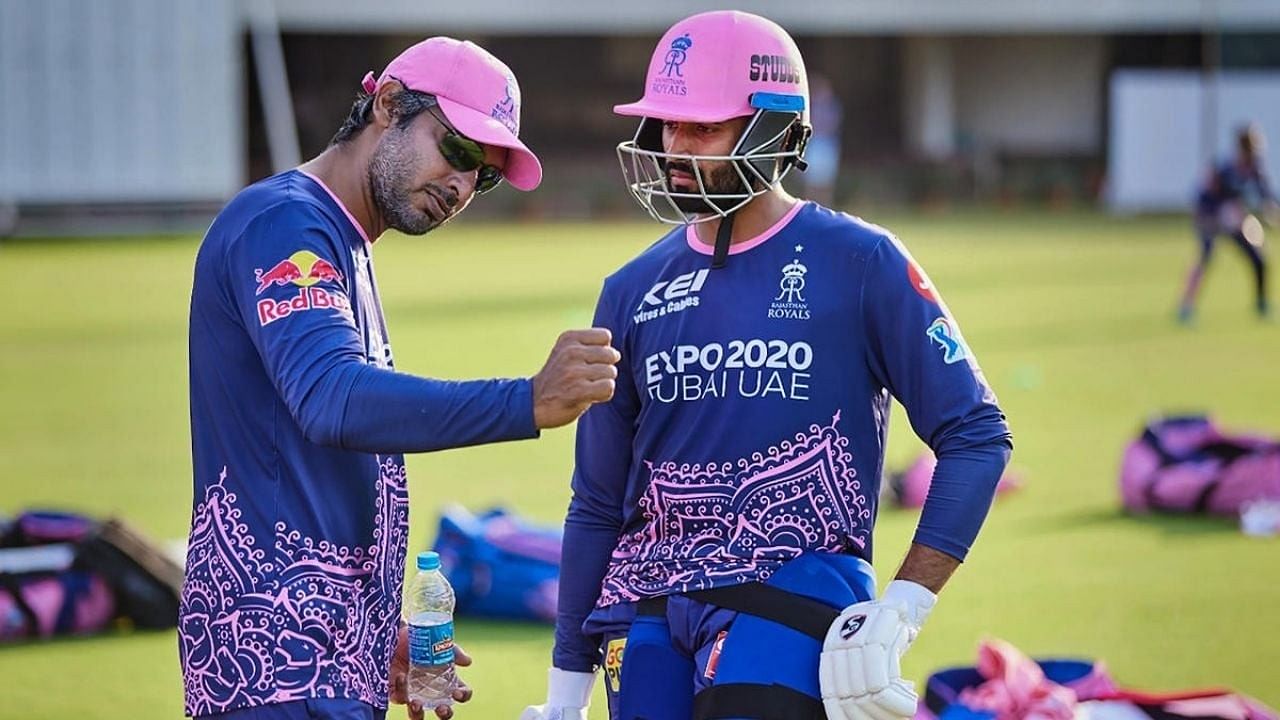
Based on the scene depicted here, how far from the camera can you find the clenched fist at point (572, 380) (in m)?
3.62

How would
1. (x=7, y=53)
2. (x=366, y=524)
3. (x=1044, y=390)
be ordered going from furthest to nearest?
(x=7, y=53) < (x=1044, y=390) < (x=366, y=524)

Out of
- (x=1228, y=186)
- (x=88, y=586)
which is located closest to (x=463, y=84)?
(x=88, y=586)

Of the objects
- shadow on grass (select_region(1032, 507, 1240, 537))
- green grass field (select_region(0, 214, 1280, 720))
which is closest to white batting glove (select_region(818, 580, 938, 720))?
green grass field (select_region(0, 214, 1280, 720))

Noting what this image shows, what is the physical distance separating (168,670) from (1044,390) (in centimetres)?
921

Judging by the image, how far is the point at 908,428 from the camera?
45.5 ft

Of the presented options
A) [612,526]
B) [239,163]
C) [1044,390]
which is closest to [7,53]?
[239,163]

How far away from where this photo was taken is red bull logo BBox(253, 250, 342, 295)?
12.5ft

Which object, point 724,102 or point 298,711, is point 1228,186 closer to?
point 724,102

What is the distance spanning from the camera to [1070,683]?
20.1 feet

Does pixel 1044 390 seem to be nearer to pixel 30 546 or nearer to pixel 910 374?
pixel 30 546

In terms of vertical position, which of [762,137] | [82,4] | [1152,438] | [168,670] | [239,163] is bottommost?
[168,670]

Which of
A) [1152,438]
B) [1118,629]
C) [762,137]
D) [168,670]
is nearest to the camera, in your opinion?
[762,137]

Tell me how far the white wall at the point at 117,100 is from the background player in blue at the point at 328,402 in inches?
1079

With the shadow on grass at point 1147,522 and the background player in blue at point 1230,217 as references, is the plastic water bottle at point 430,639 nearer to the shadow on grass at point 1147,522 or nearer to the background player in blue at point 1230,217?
the shadow on grass at point 1147,522
